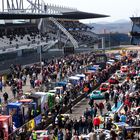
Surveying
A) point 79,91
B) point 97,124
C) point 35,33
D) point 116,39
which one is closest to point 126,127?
point 97,124

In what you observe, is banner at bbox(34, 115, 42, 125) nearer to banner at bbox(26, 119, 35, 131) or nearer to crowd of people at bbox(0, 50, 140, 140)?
crowd of people at bbox(0, 50, 140, 140)

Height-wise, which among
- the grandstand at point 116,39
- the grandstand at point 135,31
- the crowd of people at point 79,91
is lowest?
the grandstand at point 116,39

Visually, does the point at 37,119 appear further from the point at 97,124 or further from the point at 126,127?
the point at 126,127

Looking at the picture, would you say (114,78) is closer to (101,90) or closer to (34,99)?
(101,90)

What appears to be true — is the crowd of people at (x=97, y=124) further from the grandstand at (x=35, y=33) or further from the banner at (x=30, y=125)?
the grandstand at (x=35, y=33)

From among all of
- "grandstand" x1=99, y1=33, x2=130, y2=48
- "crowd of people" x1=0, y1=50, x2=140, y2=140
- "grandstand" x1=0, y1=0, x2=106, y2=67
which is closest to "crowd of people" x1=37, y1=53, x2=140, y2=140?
"crowd of people" x1=0, y1=50, x2=140, y2=140

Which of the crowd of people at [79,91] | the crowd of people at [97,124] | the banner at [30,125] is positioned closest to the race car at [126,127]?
the crowd of people at [97,124]

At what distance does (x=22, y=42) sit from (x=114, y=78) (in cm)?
2980

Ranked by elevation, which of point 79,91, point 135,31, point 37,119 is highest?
point 135,31

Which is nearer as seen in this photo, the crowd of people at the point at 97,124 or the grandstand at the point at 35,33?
the crowd of people at the point at 97,124

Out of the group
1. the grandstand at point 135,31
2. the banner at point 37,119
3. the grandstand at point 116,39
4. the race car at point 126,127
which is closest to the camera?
the race car at point 126,127

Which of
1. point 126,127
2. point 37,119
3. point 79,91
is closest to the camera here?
point 126,127

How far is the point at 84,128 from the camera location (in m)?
25.8

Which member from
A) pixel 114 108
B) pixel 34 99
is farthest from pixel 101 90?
pixel 34 99
